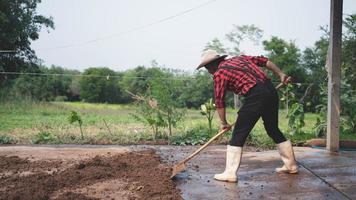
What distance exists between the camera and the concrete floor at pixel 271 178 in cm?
398

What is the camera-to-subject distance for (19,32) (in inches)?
858

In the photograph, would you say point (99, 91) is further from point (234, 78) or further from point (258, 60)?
point (234, 78)

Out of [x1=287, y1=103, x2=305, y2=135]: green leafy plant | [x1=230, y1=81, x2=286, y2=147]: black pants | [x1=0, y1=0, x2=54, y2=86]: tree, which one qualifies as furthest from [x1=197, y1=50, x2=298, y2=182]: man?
[x1=0, y1=0, x2=54, y2=86]: tree

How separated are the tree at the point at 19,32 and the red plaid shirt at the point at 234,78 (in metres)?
17.3

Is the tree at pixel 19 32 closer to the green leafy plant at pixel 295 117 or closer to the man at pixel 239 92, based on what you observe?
the green leafy plant at pixel 295 117

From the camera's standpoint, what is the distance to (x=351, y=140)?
23.1ft

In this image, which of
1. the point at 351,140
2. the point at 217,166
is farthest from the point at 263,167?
the point at 351,140

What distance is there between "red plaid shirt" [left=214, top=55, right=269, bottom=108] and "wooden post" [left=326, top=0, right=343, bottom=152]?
7.52ft

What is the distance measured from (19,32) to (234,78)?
19.9 m

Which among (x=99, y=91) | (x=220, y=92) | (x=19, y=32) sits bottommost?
(x=220, y=92)

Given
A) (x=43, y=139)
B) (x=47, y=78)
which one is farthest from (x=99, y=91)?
Answer: (x=43, y=139)

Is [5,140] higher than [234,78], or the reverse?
[234,78]

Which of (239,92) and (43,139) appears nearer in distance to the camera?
(239,92)

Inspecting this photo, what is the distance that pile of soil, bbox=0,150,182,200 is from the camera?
3.94m
